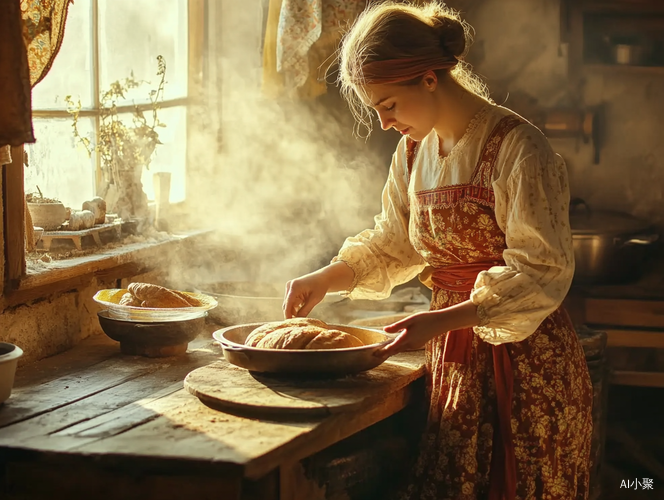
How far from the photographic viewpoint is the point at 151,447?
1.82m

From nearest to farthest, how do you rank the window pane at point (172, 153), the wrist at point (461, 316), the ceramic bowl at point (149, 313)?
the wrist at point (461, 316), the ceramic bowl at point (149, 313), the window pane at point (172, 153)

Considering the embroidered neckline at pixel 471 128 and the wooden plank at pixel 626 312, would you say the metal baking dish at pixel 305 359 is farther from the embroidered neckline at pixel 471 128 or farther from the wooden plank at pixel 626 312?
the wooden plank at pixel 626 312

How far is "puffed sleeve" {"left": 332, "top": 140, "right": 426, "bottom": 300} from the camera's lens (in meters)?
2.76

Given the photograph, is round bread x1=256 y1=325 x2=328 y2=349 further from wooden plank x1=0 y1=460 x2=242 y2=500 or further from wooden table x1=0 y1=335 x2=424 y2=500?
wooden plank x1=0 y1=460 x2=242 y2=500

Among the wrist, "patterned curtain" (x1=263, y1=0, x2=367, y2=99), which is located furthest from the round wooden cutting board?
"patterned curtain" (x1=263, y1=0, x2=367, y2=99)

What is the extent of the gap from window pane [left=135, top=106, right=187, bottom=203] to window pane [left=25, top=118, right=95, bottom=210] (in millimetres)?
531

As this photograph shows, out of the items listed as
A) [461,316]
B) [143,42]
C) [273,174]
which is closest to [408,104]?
[461,316]

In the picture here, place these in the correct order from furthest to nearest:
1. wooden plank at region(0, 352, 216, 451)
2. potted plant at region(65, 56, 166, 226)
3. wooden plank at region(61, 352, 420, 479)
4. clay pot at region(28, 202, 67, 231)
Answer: potted plant at region(65, 56, 166, 226)
clay pot at region(28, 202, 67, 231)
wooden plank at region(0, 352, 216, 451)
wooden plank at region(61, 352, 420, 479)

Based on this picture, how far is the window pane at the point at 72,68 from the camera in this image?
317 cm

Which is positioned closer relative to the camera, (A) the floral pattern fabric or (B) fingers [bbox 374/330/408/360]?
(A) the floral pattern fabric

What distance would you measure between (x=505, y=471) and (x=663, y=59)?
3735mm

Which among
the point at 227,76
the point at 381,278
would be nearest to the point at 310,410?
the point at 381,278

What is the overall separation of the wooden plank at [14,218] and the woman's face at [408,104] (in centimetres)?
109

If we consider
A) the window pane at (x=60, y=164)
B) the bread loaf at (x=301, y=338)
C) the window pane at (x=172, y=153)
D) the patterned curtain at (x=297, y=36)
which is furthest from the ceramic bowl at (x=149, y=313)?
the patterned curtain at (x=297, y=36)
